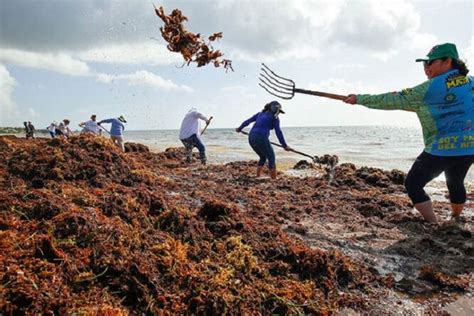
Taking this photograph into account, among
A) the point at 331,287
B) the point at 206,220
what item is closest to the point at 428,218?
the point at 331,287

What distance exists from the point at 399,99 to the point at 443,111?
529 millimetres

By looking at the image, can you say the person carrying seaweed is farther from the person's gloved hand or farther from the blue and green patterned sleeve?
the person's gloved hand

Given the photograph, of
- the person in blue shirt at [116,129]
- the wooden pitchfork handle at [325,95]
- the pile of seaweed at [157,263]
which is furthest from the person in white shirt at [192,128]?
the pile of seaweed at [157,263]

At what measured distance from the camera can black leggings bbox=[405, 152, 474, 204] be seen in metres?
4.66

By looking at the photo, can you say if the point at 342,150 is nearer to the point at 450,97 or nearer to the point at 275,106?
the point at 275,106

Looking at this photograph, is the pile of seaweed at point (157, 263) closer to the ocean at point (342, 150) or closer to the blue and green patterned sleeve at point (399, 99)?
the blue and green patterned sleeve at point (399, 99)

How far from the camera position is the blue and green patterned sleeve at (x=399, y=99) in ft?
15.1

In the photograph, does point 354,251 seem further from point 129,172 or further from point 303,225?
A: point 129,172

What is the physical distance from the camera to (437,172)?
4.78 m

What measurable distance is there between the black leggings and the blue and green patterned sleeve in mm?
680

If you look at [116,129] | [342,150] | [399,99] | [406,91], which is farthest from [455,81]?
[342,150]

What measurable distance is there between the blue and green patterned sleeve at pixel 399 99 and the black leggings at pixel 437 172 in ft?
2.23

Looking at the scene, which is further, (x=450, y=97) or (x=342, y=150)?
(x=342, y=150)

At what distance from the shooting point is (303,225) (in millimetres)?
4938
